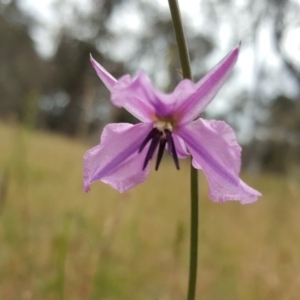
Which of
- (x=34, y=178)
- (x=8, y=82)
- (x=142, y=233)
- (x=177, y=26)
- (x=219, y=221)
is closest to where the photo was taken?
(x=177, y=26)

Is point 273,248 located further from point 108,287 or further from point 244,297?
point 108,287

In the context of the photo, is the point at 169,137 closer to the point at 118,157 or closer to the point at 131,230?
the point at 118,157

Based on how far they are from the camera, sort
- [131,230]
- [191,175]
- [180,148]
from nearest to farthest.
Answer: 1. [191,175]
2. [180,148]
3. [131,230]

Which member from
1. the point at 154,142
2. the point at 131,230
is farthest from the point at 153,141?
the point at 131,230

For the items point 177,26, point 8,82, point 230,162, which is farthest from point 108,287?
point 8,82

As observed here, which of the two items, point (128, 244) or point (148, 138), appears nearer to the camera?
point (148, 138)

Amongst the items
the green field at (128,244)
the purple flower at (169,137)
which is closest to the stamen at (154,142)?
the purple flower at (169,137)

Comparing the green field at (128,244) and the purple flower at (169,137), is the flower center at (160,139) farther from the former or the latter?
the green field at (128,244)
